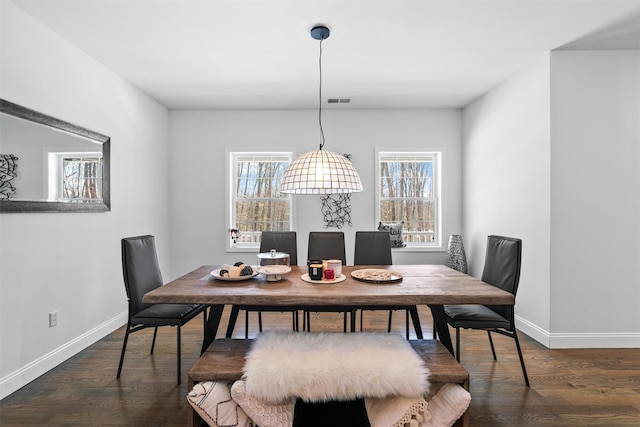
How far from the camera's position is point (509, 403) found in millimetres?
2021

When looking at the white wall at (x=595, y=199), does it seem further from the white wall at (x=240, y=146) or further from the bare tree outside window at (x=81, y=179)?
the bare tree outside window at (x=81, y=179)

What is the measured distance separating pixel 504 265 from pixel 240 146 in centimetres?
343

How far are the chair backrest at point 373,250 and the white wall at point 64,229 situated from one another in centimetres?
219

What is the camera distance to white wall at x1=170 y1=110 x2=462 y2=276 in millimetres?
4414

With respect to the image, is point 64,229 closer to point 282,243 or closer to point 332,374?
point 282,243

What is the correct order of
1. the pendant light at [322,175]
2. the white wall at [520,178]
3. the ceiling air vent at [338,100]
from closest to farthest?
the pendant light at [322,175] < the white wall at [520,178] < the ceiling air vent at [338,100]

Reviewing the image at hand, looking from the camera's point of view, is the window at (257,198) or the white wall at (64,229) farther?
the window at (257,198)

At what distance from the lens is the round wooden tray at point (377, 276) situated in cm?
211

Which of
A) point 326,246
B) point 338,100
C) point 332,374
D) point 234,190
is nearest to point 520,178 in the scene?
point 326,246

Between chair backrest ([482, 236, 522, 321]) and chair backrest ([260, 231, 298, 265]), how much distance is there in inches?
64.8

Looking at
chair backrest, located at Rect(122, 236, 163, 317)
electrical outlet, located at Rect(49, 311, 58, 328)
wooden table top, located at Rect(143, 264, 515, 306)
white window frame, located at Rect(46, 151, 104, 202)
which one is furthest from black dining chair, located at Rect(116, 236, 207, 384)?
white window frame, located at Rect(46, 151, 104, 202)

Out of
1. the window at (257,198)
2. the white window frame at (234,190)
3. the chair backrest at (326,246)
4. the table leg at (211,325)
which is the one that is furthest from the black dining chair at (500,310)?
the window at (257,198)

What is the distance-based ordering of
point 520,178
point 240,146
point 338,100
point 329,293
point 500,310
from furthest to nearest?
point 240,146 < point 338,100 < point 520,178 < point 500,310 < point 329,293

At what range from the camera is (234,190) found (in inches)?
179
